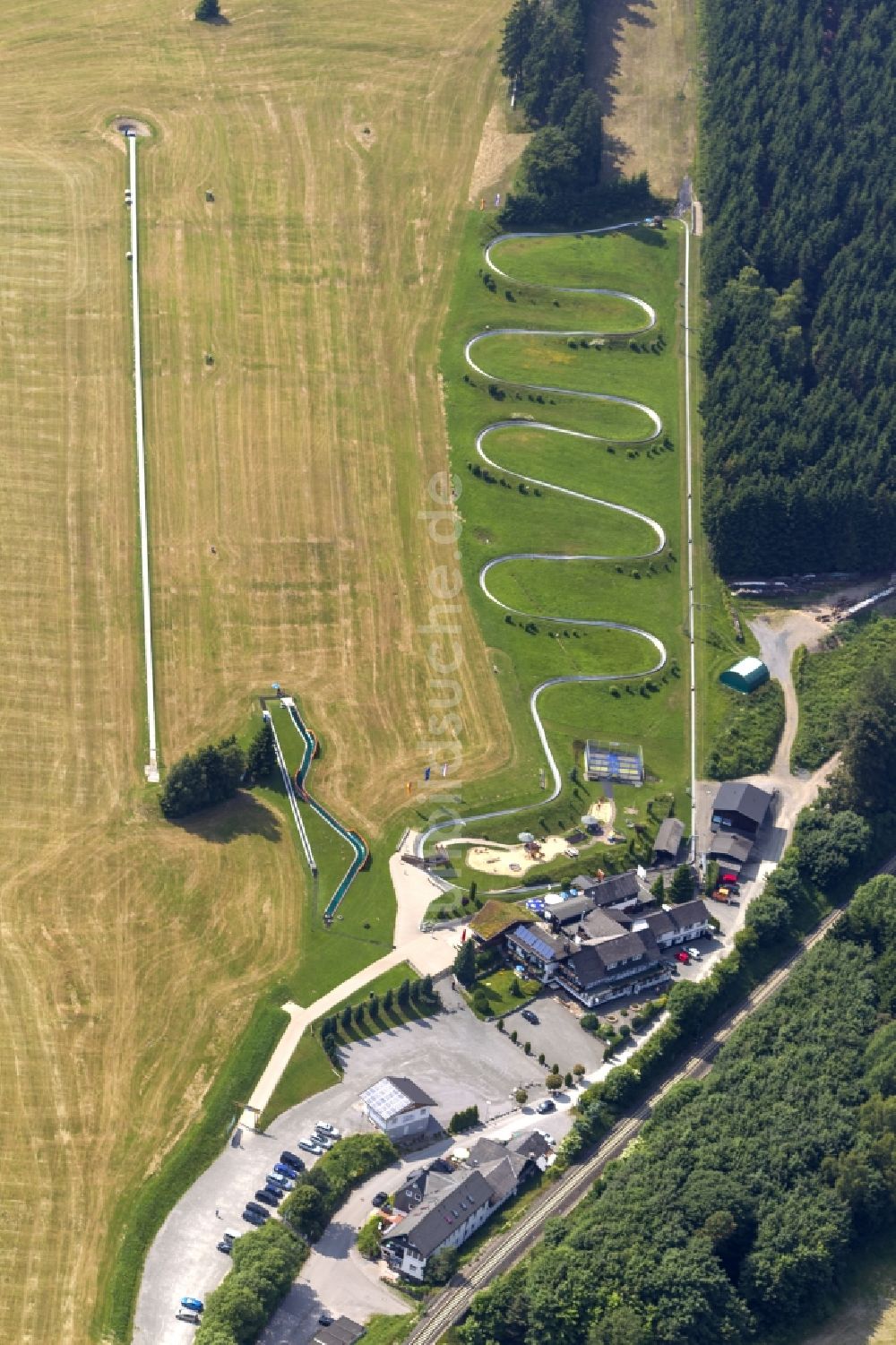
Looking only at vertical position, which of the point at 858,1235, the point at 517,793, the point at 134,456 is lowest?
the point at 858,1235

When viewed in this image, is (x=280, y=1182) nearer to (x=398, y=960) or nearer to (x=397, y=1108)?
(x=397, y=1108)

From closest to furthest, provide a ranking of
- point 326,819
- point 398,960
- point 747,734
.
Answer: point 398,960
point 326,819
point 747,734

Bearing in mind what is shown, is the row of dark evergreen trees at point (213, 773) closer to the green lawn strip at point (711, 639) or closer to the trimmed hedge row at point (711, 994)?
the green lawn strip at point (711, 639)

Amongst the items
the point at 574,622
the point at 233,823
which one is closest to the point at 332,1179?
the point at 233,823

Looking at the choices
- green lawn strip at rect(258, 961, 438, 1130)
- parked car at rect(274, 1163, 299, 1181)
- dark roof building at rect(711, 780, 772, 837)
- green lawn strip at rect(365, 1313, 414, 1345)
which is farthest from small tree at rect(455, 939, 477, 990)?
green lawn strip at rect(365, 1313, 414, 1345)

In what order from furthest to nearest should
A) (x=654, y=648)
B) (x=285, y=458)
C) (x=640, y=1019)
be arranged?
(x=285, y=458), (x=654, y=648), (x=640, y=1019)

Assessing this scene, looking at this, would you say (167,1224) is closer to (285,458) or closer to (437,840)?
(437,840)

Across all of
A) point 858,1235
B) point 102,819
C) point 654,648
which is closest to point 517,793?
point 654,648
